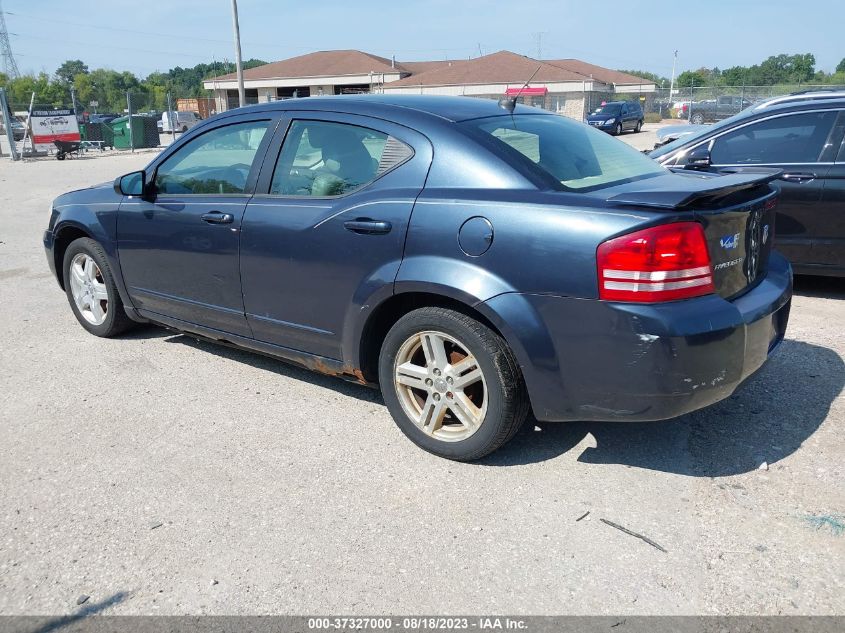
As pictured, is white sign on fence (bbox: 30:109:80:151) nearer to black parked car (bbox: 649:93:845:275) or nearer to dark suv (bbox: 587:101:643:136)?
dark suv (bbox: 587:101:643:136)

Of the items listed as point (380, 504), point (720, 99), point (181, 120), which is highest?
point (181, 120)

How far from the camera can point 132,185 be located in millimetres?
4703

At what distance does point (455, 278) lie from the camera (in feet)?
10.5

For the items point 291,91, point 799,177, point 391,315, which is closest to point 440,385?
point 391,315

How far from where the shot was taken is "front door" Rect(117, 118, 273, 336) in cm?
416

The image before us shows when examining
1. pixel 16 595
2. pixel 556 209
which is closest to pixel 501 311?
pixel 556 209

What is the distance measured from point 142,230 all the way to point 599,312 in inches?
123

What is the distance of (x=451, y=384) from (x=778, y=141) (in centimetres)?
445

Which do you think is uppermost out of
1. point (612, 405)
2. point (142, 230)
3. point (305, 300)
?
point (142, 230)

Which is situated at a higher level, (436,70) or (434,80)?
(436,70)

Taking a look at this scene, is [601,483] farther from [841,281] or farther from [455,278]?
[841,281]

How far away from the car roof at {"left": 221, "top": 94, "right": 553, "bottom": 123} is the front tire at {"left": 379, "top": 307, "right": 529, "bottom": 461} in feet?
3.39

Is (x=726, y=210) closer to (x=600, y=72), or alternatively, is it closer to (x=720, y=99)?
(x=720, y=99)

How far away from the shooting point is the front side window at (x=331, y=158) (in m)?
3.64
